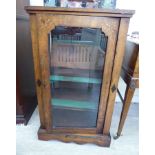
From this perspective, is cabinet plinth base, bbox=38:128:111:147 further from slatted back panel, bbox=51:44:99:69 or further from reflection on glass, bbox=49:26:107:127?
slatted back panel, bbox=51:44:99:69

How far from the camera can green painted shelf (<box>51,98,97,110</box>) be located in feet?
4.17

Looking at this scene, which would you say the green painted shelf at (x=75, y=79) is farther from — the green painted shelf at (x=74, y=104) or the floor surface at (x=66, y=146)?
the floor surface at (x=66, y=146)

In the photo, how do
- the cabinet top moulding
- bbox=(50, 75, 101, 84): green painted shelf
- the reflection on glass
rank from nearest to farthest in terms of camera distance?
the cabinet top moulding → the reflection on glass → bbox=(50, 75, 101, 84): green painted shelf

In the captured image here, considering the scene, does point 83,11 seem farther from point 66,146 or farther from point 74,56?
point 66,146

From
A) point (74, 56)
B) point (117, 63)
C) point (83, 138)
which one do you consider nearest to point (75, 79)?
point (74, 56)

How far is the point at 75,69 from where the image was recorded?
3.92 feet

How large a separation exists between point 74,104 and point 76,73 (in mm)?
268

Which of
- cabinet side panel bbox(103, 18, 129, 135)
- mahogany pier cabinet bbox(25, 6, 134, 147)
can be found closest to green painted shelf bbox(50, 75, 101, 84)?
mahogany pier cabinet bbox(25, 6, 134, 147)

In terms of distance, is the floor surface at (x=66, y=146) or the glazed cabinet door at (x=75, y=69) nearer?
the glazed cabinet door at (x=75, y=69)

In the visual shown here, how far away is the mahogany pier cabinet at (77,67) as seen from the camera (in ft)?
3.10

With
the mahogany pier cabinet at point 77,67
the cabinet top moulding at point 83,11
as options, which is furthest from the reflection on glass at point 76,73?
the cabinet top moulding at point 83,11
